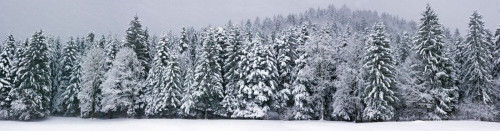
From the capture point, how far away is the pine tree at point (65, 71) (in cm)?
5375

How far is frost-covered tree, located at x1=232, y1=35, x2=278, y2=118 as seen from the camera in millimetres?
42000

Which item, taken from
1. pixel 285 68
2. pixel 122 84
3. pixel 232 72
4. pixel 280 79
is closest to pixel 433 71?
pixel 285 68

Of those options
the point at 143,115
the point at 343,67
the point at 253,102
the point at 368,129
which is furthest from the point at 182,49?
the point at 368,129

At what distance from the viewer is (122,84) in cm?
4434

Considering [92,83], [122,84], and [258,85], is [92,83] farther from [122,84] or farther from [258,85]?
[258,85]

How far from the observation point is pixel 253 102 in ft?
140

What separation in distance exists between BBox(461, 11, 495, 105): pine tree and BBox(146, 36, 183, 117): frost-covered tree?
33304 millimetres

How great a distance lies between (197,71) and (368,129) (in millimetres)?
24730

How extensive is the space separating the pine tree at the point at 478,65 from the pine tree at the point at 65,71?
50927mm

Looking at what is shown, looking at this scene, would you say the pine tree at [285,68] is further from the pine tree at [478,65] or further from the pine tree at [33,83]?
the pine tree at [33,83]

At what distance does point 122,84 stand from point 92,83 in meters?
5.23

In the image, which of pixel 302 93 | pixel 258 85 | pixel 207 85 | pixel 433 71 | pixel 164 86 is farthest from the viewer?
pixel 164 86

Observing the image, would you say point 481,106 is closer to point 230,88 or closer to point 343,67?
point 343,67

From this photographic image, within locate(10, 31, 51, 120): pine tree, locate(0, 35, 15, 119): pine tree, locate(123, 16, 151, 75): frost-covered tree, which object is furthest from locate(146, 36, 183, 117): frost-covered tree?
locate(0, 35, 15, 119): pine tree
